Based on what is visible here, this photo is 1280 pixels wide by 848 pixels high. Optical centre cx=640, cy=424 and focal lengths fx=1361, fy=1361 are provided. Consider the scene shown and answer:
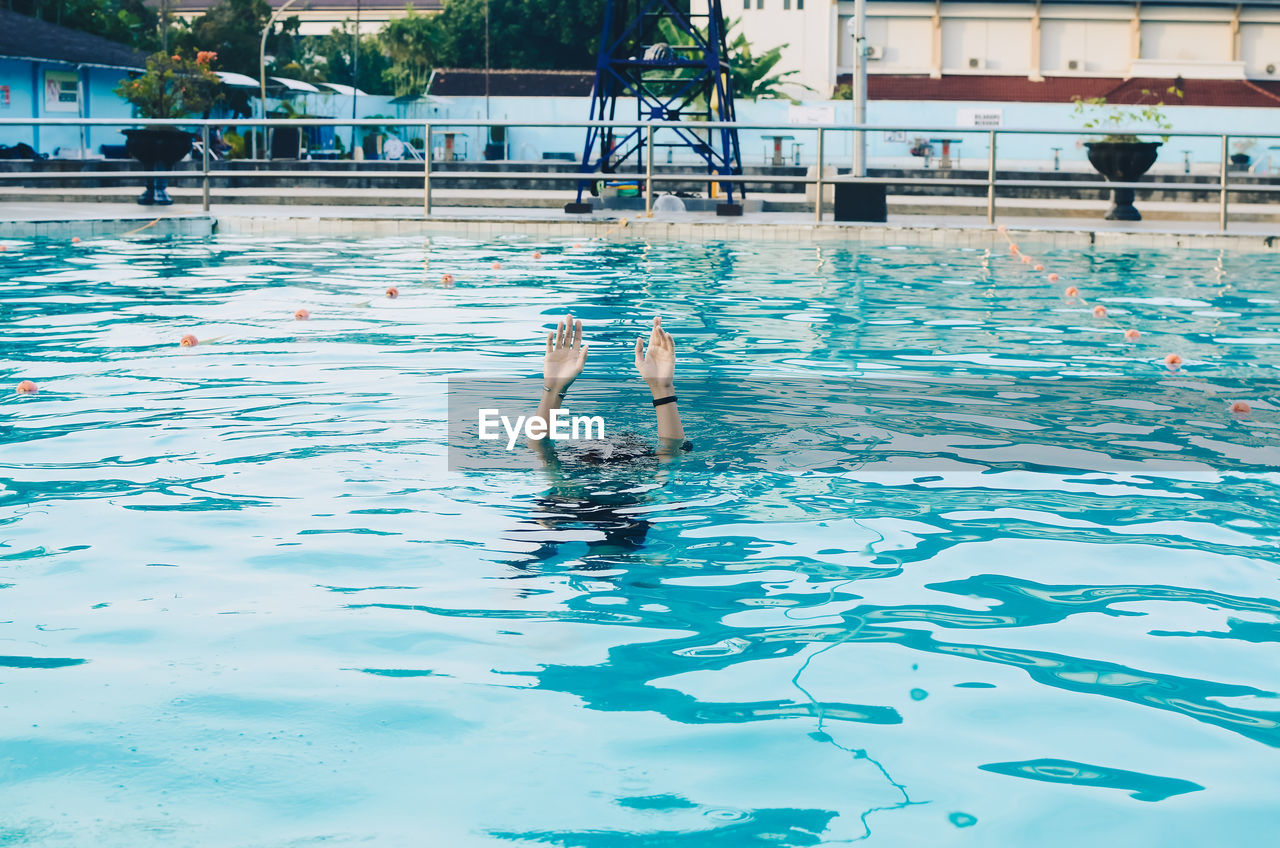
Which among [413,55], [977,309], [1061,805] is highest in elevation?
[413,55]

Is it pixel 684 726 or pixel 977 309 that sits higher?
pixel 977 309

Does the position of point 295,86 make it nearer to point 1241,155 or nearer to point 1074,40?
point 1074,40

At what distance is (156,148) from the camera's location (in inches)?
689

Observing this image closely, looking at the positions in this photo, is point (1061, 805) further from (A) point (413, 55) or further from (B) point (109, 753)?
(A) point (413, 55)

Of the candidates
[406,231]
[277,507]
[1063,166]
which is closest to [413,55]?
[1063,166]

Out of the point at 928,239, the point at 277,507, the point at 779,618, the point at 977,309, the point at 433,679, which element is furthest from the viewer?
the point at 928,239

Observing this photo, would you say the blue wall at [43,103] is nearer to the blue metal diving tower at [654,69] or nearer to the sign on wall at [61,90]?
the sign on wall at [61,90]

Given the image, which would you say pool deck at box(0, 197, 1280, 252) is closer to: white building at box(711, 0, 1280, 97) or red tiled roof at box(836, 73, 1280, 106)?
red tiled roof at box(836, 73, 1280, 106)

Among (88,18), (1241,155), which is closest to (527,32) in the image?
(88,18)

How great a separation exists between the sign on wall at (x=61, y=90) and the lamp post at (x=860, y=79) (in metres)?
20.8

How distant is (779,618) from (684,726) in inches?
28.5

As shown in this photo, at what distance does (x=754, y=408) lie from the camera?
20.5 feet

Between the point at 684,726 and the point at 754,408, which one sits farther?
the point at 754,408

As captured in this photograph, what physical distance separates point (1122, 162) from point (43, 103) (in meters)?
24.4
